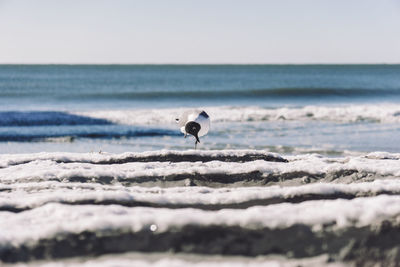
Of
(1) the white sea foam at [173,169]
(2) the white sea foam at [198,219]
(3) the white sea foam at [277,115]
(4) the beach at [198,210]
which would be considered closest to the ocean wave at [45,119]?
(3) the white sea foam at [277,115]

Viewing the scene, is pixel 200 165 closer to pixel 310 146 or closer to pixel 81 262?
pixel 81 262

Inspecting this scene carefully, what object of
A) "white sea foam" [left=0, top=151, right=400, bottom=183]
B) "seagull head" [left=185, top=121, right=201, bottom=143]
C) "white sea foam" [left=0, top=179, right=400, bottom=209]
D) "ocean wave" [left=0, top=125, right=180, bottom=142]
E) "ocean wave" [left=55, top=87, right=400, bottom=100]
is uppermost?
"ocean wave" [left=55, top=87, right=400, bottom=100]

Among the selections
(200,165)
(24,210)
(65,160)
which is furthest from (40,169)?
(200,165)

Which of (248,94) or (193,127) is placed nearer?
(193,127)

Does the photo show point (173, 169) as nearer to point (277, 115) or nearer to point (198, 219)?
point (198, 219)

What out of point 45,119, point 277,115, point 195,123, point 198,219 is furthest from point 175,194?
point 277,115

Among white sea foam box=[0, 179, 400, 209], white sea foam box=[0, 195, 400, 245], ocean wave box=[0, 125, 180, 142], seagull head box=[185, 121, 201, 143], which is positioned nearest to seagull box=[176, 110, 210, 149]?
seagull head box=[185, 121, 201, 143]

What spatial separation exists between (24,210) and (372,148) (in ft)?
28.0

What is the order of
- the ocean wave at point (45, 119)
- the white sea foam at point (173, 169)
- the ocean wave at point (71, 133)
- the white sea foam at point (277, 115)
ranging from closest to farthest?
the white sea foam at point (173, 169), the ocean wave at point (71, 133), the ocean wave at point (45, 119), the white sea foam at point (277, 115)

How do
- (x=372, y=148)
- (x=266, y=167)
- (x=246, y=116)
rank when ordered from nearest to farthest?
1. (x=266, y=167)
2. (x=372, y=148)
3. (x=246, y=116)

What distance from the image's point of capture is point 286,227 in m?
1.70

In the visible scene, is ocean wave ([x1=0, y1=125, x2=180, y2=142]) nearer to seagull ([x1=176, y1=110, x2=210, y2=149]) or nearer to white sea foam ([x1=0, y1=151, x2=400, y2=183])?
seagull ([x1=176, y1=110, x2=210, y2=149])

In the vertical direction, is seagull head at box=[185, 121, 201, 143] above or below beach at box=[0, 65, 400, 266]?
above

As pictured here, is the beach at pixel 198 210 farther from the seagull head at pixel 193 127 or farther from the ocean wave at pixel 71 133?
the ocean wave at pixel 71 133
